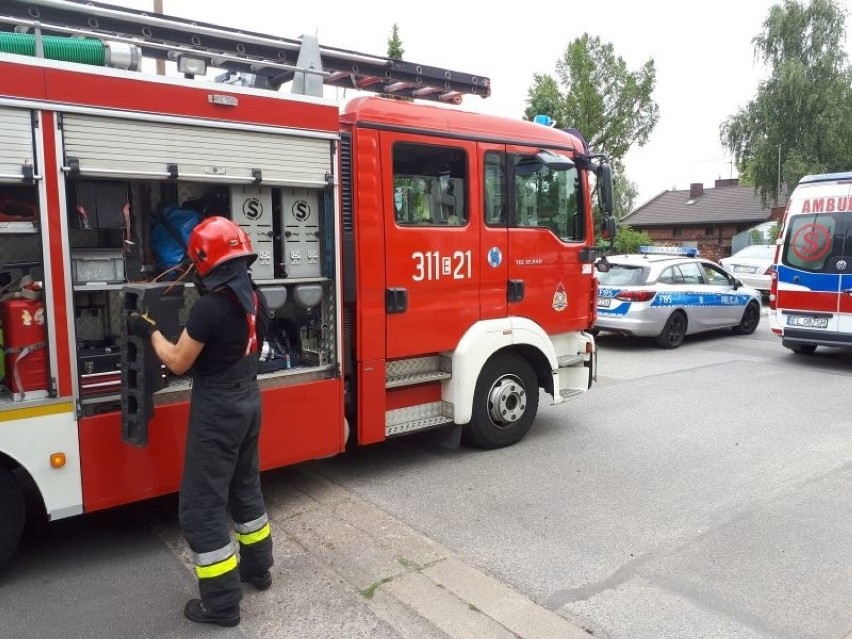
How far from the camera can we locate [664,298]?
11.1 metres

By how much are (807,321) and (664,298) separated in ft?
6.86

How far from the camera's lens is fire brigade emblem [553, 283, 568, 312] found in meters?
6.10

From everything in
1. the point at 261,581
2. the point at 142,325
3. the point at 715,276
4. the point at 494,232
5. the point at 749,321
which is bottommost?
the point at 261,581

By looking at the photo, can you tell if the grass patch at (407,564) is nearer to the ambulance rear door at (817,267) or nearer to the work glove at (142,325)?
the work glove at (142,325)

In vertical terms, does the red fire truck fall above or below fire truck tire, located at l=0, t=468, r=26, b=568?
above

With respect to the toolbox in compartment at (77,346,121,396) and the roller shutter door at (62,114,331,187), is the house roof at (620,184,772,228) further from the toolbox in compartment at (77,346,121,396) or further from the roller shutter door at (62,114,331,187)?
the toolbox in compartment at (77,346,121,396)

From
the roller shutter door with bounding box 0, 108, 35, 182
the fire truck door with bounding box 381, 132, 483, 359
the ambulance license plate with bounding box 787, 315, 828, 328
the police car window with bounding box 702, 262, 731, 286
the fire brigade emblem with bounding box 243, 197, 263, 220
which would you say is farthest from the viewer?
the police car window with bounding box 702, 262, 731, 286

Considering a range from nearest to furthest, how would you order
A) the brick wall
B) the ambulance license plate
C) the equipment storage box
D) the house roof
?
the equipment storage box < the ambulance license plate < the brick wall < the house roof

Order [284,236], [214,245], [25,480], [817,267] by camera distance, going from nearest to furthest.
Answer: [214,245] < [284,236] < [25,480] < [817,267]

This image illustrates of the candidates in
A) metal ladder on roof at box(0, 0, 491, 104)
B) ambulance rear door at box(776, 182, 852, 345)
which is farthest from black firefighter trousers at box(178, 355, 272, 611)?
ambulance rear door at box(776, 182, 852, 345)

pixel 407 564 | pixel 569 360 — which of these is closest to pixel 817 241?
pixel 569 360

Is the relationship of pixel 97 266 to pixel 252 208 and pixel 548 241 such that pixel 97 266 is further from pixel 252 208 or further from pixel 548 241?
Result: pixel 548 241

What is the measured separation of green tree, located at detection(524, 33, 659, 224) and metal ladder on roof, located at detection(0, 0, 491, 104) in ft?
90.7

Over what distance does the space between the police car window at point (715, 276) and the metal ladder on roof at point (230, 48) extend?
8333mm
